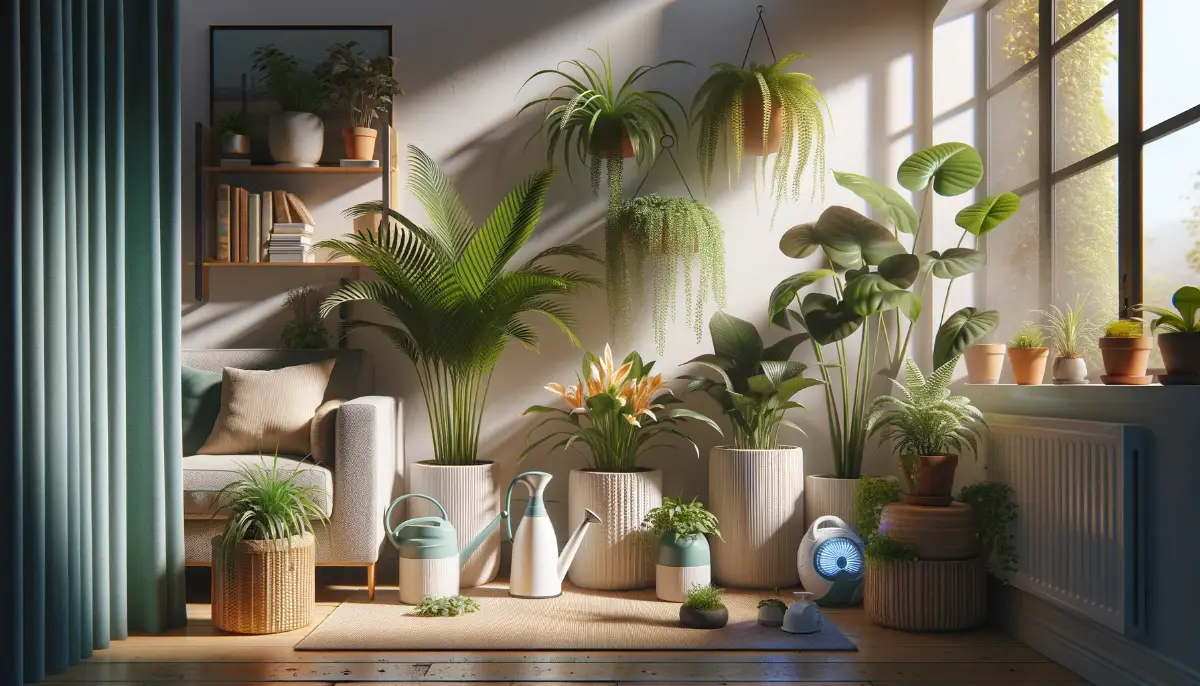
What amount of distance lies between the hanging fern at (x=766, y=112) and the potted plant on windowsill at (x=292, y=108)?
1492mm

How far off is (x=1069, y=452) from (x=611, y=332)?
6.03ft

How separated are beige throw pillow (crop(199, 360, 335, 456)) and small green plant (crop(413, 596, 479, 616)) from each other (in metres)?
0.73

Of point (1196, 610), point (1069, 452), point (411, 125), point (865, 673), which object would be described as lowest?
point (865, 673)

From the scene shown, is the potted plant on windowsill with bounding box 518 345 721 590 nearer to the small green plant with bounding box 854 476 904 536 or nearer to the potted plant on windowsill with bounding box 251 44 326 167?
the small green plant with bounding box 854 476 904 536

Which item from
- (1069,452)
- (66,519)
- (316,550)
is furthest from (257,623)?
(1069,452)

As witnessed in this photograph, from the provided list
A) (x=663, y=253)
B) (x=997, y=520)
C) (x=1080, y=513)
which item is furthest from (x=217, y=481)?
(x=1080, y=513)

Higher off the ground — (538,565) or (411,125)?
(411,125)

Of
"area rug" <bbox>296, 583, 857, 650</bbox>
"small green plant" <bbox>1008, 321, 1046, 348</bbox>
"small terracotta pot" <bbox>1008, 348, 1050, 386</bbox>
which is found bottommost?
"area rug" <bbox>296, 583, 857, 650</bbox>

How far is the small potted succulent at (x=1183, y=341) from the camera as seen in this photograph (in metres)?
2.35

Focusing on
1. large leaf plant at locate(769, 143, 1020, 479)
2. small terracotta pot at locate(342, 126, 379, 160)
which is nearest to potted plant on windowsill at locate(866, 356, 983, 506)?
large leaf plant at locate(769, 143, 1020, 479)

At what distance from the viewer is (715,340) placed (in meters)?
3.87

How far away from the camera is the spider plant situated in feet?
9.70

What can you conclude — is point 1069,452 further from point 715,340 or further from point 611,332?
point 611,332

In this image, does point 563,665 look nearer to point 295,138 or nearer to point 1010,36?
point 295,138
